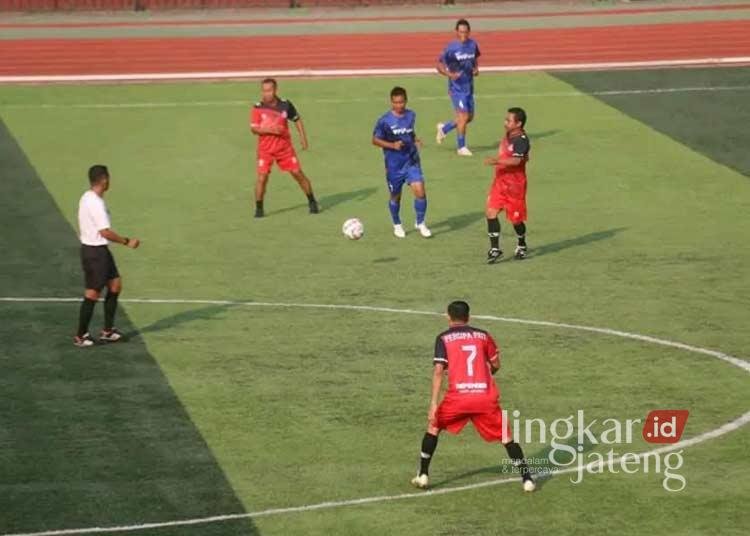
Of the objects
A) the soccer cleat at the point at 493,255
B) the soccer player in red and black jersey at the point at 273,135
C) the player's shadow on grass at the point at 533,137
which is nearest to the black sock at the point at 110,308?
the soccer cleat at the point at 493,255

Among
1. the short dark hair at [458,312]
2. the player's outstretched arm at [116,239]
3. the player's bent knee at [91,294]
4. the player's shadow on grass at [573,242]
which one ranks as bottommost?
the player's shadow on grass at [573,242]

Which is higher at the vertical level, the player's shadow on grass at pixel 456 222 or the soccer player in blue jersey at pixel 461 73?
the soccer player in blue jersey at pixel 461 73

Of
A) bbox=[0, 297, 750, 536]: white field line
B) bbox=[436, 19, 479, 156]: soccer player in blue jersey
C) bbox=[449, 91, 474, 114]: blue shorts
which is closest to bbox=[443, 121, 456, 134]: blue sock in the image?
bbox=[436, 19, 479, 156]: soccer player in blue jersey

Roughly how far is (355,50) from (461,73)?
16.6 meters

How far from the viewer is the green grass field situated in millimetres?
16875

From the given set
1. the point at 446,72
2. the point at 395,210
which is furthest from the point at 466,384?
the point at 446,72

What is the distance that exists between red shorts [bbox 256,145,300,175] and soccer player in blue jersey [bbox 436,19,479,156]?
19.0ft

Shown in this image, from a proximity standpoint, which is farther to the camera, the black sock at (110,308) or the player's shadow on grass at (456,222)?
the player's shadow on grass at (456,222)

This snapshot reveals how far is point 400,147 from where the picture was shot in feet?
91.8

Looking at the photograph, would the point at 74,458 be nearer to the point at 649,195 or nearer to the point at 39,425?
the point at 39,425

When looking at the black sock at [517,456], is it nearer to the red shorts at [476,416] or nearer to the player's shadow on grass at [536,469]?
the red shorts at [476,416]

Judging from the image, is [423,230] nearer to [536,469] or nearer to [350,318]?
[350,318]

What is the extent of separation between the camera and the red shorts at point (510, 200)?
1045 inches

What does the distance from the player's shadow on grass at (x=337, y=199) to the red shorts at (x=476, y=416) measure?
15098mm
